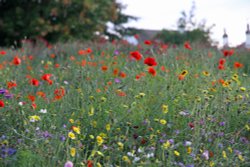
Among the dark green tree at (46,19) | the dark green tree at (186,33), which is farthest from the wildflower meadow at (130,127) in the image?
the dark green tree at (186,33)

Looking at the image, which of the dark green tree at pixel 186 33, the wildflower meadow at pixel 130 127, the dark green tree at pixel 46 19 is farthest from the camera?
the dark green tree at pixel 186 33

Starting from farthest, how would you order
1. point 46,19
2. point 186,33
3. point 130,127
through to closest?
1. point 186,33
2. point 46,19
3. point 130,127

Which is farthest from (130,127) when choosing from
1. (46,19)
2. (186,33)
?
(186,33)

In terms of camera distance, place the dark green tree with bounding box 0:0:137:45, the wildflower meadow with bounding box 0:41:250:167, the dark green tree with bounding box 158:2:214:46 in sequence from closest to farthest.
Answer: the wildflower meadow with bounding box 0:41:250:167 < the dark green tree with bounding box 0:0:137:45 < the dark green tree with bounding box 158:2:214:46

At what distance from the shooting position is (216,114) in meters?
4.09

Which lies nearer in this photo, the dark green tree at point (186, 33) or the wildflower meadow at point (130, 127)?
the wildflower meadow at point (130, 127)

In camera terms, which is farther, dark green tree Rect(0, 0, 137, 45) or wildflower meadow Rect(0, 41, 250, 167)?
dark green tree Rect(0, 0, 137, 45)

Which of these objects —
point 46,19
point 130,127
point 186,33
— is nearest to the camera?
point 130,127

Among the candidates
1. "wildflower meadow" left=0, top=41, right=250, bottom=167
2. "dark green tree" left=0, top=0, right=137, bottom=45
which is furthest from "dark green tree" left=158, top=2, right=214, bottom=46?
"wildflower meadow" left=0, top=41, right=250, bottom=167

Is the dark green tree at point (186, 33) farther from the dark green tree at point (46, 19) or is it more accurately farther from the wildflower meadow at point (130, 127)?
the wildflower meadow at point (130, 127)

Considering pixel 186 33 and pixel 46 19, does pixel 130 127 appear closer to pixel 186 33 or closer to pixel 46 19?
pixel 46 19

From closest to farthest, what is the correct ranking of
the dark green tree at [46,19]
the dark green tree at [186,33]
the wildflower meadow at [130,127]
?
the wildflower meadow at [130,127] < the dark green tree at [46,19] < the dark green tree at [186,33]

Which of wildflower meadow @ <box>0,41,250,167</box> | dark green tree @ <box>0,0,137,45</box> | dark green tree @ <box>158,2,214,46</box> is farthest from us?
dark green tree @ <box>158,2,214,46</box>

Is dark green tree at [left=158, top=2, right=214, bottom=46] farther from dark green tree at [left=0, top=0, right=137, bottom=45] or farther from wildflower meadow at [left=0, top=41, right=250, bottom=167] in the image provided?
wildflower meadow at [left=0, top=41, right=250, bottom=167]
